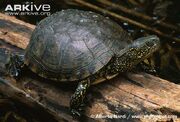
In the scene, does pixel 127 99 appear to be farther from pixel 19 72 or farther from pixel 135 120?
pixel 19 72

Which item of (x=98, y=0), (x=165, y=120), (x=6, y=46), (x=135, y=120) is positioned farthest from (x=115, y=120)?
(x=98, y=0)

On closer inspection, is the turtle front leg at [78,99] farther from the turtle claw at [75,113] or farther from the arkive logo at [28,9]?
the arkive logo at [28,9]

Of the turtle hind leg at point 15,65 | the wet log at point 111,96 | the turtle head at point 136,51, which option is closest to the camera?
the wet log at point 111,96

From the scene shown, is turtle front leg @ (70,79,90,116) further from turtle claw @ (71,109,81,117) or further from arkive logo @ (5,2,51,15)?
arkive logo @ (5,2,51,15)

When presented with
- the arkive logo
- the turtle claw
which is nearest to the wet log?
the turtle claw

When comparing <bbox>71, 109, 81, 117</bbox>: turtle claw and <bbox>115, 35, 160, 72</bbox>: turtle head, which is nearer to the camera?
<bbox>71, 109, 81, 117</bbox>: turtle claw

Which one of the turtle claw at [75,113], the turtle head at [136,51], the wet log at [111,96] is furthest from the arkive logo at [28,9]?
the turtle claw at [75,113]

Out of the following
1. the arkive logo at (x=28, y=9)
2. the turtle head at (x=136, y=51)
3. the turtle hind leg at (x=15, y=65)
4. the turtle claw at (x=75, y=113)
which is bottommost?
the turtle claw at (x=75, y=113)
